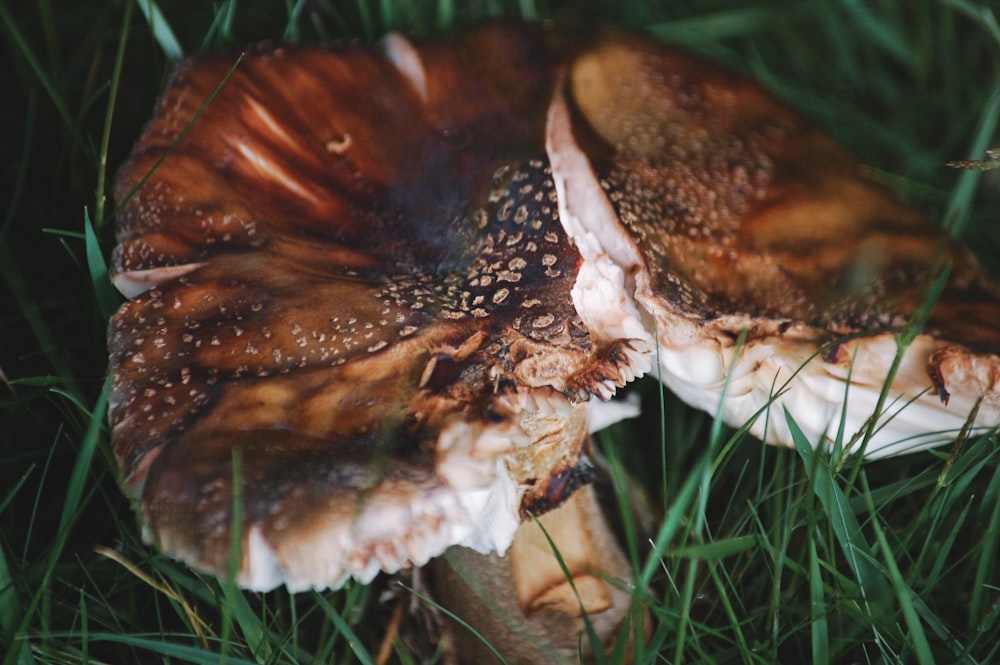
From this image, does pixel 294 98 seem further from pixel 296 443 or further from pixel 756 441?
pixel 756 441

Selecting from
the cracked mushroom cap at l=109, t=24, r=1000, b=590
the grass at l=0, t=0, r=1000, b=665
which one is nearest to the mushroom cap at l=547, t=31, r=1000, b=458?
the cracked mushroom cap at l=109, t=24, r=1000, b=590

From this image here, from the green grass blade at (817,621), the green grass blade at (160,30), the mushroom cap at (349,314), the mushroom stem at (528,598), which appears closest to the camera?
the mushroom cap at (349,314)

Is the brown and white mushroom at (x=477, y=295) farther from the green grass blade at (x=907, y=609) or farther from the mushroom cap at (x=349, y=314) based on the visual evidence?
the green grass blade at (x=907, y=609)

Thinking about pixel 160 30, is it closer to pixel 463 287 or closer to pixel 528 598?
pixel 463 287

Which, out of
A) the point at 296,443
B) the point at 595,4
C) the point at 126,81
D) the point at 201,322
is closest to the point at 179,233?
the point at 201,322

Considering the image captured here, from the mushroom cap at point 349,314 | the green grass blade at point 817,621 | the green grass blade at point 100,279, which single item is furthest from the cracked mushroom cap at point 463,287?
the green grass blade at point 817,621

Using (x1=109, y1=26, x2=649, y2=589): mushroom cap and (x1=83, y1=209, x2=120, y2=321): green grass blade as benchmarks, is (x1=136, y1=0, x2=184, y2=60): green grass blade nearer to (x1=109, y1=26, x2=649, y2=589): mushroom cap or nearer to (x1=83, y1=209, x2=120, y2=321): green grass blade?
(x1=109, y1=26, x2=649, y2=589): mushroom cap

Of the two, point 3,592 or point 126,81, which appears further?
point 126,81
